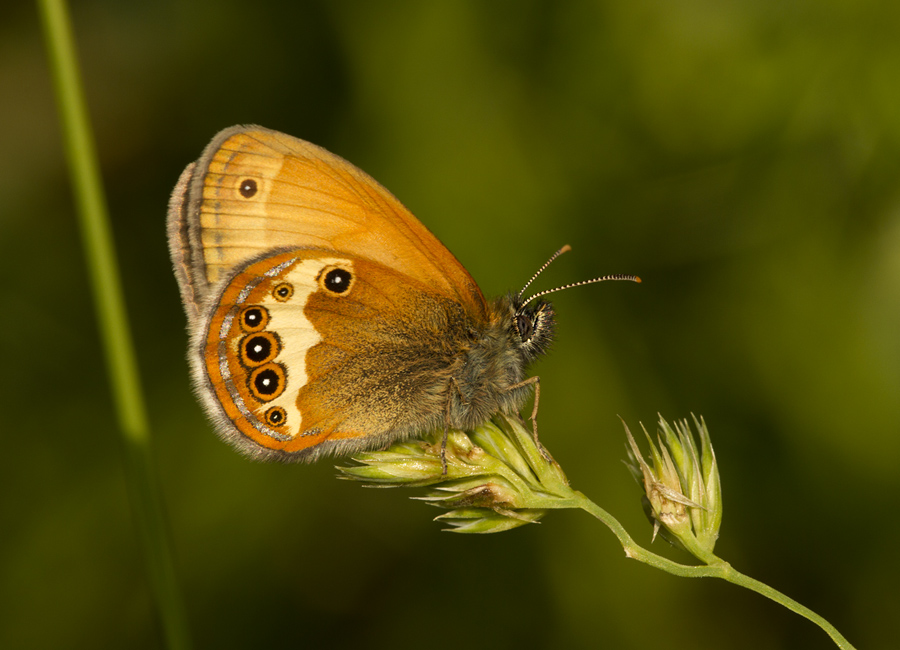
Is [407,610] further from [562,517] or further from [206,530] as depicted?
[206,530]

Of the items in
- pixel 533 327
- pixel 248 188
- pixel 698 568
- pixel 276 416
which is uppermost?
pixel 248 188

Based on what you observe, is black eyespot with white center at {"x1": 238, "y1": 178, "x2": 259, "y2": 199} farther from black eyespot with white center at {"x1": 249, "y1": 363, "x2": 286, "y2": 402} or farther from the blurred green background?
the blurred green background

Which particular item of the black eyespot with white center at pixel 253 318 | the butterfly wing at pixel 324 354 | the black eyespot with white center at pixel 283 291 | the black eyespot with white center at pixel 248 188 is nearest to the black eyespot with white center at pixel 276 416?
the butterfly wing at pixel 324 354

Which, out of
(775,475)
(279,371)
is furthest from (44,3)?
(775,475)

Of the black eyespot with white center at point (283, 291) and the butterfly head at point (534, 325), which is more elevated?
the black eyespot with white center at point (283, 291)

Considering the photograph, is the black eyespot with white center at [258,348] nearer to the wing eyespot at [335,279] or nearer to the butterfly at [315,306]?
the butterfly at [315,306]

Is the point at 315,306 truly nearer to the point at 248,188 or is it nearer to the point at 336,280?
the point at 336,280

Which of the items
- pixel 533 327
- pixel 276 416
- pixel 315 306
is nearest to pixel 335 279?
pixel 315 306
